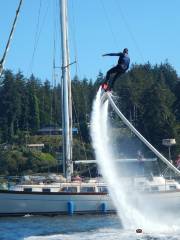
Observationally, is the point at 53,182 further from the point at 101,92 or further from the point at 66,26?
the point at 101,92

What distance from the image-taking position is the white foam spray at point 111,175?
119 ft

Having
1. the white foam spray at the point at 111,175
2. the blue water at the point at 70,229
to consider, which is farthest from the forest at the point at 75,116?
the white foam spray at the point at 111,175

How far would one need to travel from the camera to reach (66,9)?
5662 centimetres

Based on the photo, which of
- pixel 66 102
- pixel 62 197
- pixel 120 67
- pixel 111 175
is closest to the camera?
pixel 120 67

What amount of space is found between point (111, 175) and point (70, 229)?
5.70m

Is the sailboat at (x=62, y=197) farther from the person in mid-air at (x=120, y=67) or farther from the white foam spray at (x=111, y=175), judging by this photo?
the person in mid-air at (x=120, y=67)

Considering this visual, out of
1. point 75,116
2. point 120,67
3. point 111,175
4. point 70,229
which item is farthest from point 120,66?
point 75,116

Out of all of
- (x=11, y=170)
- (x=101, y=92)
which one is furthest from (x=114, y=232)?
(x=11, y=170)

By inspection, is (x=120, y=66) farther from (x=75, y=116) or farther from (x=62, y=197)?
(x=75, y=116)

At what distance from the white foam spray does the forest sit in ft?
89.3

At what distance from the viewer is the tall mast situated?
177ft

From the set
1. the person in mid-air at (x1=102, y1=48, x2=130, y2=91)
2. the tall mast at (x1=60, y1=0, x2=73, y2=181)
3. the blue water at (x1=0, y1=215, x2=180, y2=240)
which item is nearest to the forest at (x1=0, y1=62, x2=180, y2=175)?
the tall mast at (x1=60, y1=0, x2=73, y2=181)

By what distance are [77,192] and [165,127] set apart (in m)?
57.0

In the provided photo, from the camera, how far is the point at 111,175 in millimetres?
38906
